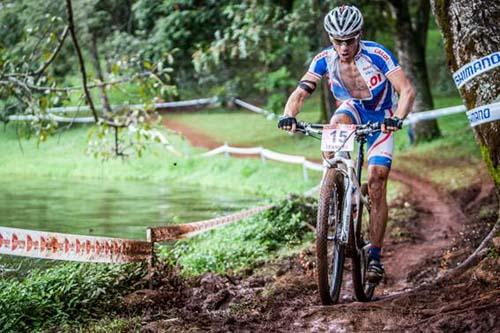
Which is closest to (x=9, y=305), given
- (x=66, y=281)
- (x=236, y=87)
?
(x=66, y=281)

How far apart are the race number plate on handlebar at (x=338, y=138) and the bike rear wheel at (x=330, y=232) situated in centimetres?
19

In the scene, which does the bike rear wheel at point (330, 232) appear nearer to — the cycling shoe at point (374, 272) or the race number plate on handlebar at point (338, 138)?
the race number plate on handlebar at point (338, 138)

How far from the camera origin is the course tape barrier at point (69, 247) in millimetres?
5449

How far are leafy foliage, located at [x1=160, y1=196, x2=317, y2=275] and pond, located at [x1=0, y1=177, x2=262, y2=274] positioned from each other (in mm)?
698

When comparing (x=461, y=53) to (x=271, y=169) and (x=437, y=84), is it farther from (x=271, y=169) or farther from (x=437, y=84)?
(x=437, y=84)

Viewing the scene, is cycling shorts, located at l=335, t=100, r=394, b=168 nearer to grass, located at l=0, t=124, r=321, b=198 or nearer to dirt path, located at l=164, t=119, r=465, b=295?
dirt path, located at l=164, t=119, r=465, b=295

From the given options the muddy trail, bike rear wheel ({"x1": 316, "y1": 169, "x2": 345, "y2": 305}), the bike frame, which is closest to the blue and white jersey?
the bike frame

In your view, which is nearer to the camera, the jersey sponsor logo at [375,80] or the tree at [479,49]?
the tree at [479,49]

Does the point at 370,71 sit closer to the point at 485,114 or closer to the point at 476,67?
the point at 476,67

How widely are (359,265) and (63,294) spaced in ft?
8.07

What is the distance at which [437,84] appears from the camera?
40.9 m

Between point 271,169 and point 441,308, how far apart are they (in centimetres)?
1561

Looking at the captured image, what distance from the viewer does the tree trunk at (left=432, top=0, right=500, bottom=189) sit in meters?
6.29

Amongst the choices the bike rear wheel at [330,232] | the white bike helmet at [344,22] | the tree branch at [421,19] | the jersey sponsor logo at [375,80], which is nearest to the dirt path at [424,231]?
the bike rear wheel at [330,232]
